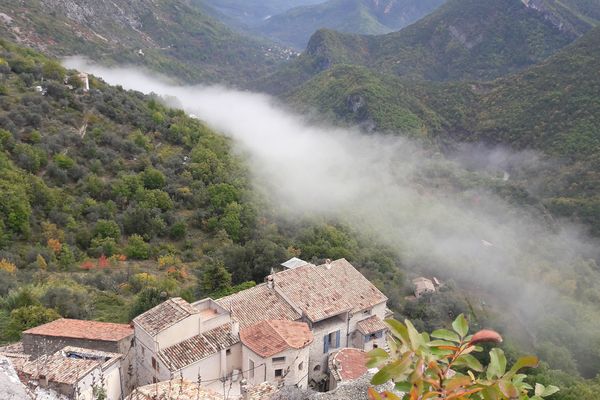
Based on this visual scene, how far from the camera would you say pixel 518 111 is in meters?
80.3

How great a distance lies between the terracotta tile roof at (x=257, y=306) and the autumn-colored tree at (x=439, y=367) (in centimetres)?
1570

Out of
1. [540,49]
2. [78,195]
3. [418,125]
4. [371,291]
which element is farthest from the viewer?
[540,49]

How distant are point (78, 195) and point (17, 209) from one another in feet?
15.7

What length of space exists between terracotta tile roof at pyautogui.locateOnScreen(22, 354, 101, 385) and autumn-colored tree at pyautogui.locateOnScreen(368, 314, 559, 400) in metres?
9.54

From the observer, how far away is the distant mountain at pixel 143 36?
83812 mm

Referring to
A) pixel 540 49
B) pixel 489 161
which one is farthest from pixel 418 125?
pixel 540 49

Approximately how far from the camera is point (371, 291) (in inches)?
864

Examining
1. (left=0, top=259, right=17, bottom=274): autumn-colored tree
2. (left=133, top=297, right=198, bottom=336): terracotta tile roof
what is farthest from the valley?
(left=133, top=297, right=198, bottom=336): terracotta tile roof

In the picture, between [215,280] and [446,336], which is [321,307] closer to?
[215,280]

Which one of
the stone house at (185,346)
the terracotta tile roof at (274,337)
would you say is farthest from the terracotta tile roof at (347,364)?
the stone house at (185,346)

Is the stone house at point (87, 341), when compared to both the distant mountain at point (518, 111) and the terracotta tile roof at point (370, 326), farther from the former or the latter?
the distant mountain at point (518, 111)

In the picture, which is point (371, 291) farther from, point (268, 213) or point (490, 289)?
point (490, 289)

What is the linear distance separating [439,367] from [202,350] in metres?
13.3

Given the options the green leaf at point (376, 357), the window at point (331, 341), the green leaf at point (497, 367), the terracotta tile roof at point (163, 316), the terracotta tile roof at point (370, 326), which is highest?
the green leaf at point (376, 357)
